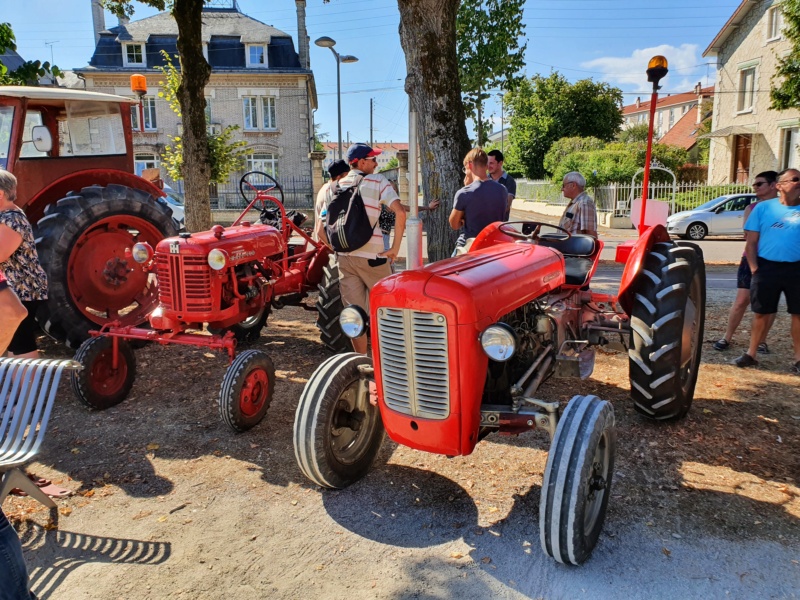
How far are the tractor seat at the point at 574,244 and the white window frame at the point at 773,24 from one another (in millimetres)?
25763

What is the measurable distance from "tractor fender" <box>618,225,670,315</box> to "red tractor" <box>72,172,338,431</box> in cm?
249

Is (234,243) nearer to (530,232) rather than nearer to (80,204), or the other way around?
(80,204)

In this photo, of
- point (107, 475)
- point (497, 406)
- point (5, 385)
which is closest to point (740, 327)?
point (497, 406)

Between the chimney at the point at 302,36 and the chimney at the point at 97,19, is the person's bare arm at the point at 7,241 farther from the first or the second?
the chimney at the point at 97,19

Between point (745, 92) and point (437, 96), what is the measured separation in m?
25.9

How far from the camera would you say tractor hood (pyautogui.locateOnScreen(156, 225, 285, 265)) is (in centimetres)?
475

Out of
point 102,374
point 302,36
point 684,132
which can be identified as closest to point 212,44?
point 302,36

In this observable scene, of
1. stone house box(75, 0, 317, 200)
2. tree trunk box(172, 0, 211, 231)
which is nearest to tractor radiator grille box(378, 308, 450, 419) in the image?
tree trunk box(172, 0, 211, 231)

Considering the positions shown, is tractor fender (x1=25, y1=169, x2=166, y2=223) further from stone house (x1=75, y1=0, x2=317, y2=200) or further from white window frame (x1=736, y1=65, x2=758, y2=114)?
white window frame (x1=736, y1=65, x2=758, y2=114)

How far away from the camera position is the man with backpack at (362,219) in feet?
15.6

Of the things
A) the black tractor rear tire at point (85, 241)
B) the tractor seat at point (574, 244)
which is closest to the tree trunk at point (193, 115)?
the black tractor rear tire at point (85, 241)

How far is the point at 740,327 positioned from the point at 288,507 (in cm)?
567

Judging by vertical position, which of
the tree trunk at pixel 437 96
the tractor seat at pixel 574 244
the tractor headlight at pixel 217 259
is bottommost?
the tractor headlight at pixel 217 259

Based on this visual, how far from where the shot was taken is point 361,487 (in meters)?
3.51
